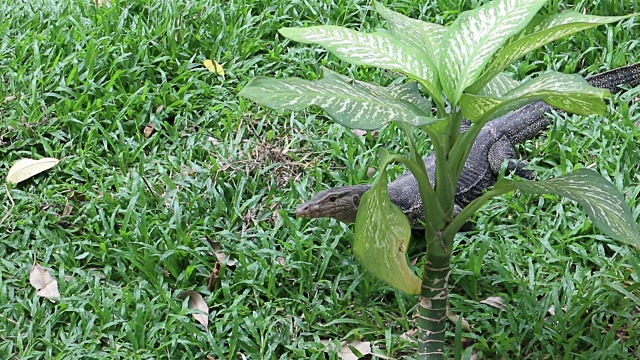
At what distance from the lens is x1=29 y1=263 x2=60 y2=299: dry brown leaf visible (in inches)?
146

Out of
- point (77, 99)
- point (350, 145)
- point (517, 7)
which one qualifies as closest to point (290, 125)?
point (350, 145)

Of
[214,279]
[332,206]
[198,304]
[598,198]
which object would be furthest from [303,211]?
[598,198]

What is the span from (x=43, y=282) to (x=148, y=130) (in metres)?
1.20

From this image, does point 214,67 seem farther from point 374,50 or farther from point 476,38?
point 476,38

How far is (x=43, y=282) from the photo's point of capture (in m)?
3.78

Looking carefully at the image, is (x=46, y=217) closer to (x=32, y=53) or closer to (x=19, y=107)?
(x=19, y=107)

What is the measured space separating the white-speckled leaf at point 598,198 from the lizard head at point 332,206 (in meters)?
1.25

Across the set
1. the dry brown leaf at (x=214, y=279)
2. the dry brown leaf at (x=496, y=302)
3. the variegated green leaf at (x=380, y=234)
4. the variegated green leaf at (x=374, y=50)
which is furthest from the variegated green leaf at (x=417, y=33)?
the dry brown leaf at (x=214, y=279)

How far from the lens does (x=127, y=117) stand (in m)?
4.71

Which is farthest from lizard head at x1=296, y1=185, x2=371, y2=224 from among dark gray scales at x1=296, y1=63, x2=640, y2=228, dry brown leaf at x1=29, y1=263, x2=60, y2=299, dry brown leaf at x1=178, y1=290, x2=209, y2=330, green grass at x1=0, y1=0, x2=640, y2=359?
dry brown leaf at x1=29, y1=263, x2=60, y2=299

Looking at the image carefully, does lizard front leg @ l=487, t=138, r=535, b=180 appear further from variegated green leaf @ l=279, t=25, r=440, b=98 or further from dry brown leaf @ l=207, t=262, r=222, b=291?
variegated green leaf @ l=279, t=25, r=440, b=98

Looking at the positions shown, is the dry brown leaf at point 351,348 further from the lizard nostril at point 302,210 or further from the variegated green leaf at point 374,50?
the variegated green leaf at point 374,50

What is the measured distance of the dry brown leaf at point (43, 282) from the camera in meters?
3.71

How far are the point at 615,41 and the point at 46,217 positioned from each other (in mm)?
3301
